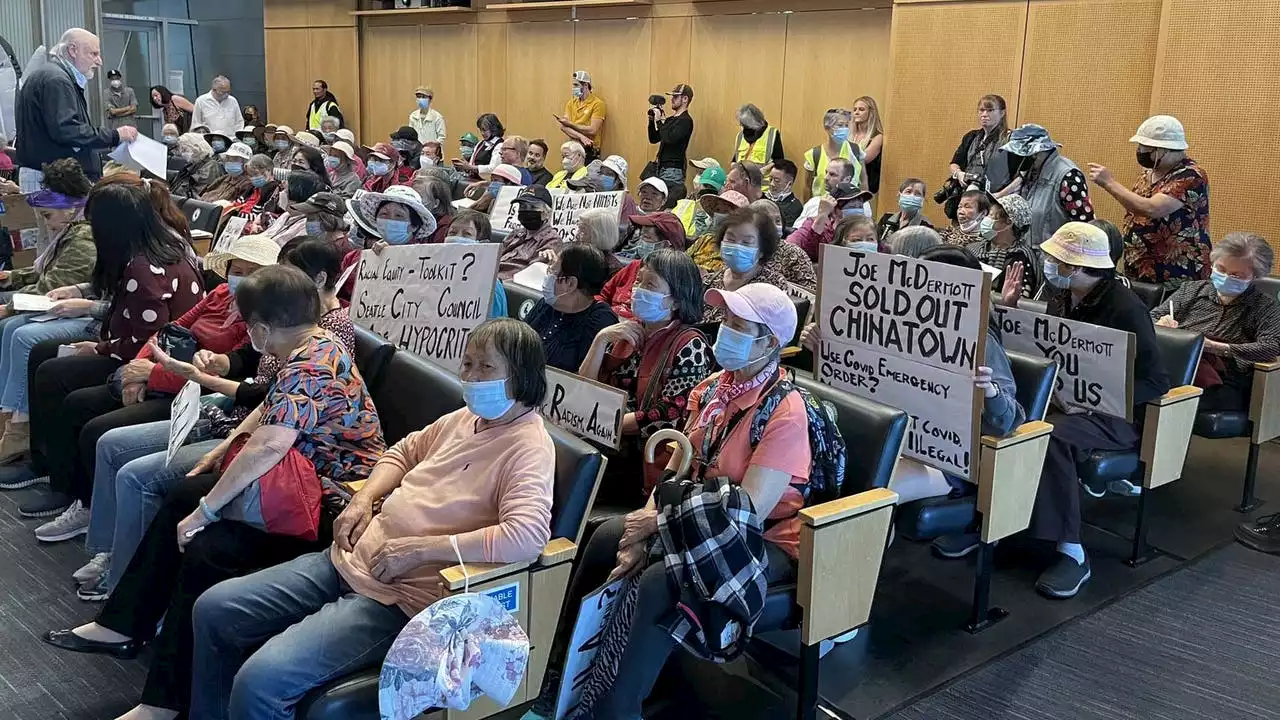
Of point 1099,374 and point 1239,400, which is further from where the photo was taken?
point 1239,400

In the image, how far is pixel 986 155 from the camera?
7.90m

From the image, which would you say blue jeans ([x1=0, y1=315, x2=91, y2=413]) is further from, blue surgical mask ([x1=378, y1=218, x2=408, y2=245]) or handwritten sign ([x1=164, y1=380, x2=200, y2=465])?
handwritten sign ([x1=164, y1=380, x2=200, y2=465])

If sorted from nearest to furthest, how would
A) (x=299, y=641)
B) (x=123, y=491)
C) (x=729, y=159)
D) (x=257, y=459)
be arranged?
(x=299, y=641) → (x=257, y=459) → (x=123, y=491) → (x=729, y=159)

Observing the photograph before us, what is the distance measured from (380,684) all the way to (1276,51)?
684cm

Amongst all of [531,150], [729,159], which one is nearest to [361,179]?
[531,150]

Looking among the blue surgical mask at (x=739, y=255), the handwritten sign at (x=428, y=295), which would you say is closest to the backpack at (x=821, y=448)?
the blue surgical mask at (x=739, y=255)

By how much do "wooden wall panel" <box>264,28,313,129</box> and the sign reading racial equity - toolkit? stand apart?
49.9 ft

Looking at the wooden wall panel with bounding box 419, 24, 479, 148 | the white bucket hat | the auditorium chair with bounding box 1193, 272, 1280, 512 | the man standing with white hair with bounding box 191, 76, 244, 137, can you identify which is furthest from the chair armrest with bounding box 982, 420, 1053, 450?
the man standing with white hair with bounding box 191, 76, 244, 137

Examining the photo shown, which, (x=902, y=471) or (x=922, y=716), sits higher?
(x=902, y=471)

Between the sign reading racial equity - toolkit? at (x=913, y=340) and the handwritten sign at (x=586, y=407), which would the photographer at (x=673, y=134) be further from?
the handwritten sign at (x=586, y=407)

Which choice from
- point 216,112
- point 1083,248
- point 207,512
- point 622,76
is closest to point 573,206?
point 1083,248

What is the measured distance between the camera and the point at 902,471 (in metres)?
3.63

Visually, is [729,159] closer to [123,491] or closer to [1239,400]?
[1239,400]

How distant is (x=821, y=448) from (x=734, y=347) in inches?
15.5
